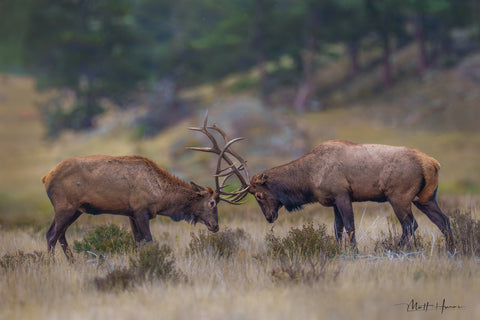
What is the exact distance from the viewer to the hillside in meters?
25.9

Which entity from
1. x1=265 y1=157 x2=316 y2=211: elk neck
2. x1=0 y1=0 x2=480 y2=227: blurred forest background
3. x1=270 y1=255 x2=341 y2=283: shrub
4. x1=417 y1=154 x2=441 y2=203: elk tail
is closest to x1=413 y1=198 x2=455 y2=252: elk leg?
x1=417 y1=154 x2=441 y2=203: elk tail

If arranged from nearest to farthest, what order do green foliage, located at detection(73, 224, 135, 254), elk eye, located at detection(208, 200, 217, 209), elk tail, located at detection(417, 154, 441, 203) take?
1. elk tail, located at detection(417, 154, 441, 203)
2. green foliage, located at detection(73, 224, 135, 254)
3. elk eye, located at detection(208, 200, 217, 209)

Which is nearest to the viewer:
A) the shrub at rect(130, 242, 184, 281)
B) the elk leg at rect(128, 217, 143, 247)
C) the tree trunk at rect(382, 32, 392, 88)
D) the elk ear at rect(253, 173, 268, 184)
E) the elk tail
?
the shrub at rect(130, 242, 184, 281)

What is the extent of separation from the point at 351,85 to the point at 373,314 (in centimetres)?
4191

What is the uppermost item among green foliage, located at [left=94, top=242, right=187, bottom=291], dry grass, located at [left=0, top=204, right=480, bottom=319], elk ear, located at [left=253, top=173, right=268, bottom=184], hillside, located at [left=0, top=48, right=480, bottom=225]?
hillside, located at [left=0, top=48, right=480, bottom=225]

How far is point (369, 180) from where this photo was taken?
28.4 feet

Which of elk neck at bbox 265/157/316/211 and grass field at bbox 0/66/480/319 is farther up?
elk neck at bbox 265/157/316/211

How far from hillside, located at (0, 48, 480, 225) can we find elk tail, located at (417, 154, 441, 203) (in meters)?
13.3

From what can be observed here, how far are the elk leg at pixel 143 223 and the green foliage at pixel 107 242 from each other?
0.95 ft

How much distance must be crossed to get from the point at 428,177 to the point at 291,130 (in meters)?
18.6

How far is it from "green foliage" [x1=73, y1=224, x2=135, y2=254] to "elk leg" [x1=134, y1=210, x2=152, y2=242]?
0.95 ft

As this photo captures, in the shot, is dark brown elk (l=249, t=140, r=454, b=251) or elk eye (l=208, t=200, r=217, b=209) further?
elk eye (l=208, t=200, r=217, b=209)

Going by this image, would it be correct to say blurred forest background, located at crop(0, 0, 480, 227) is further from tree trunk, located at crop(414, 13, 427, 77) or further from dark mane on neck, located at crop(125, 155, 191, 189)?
dark mane on neck, located at crop(125, 155, 191, 189)
